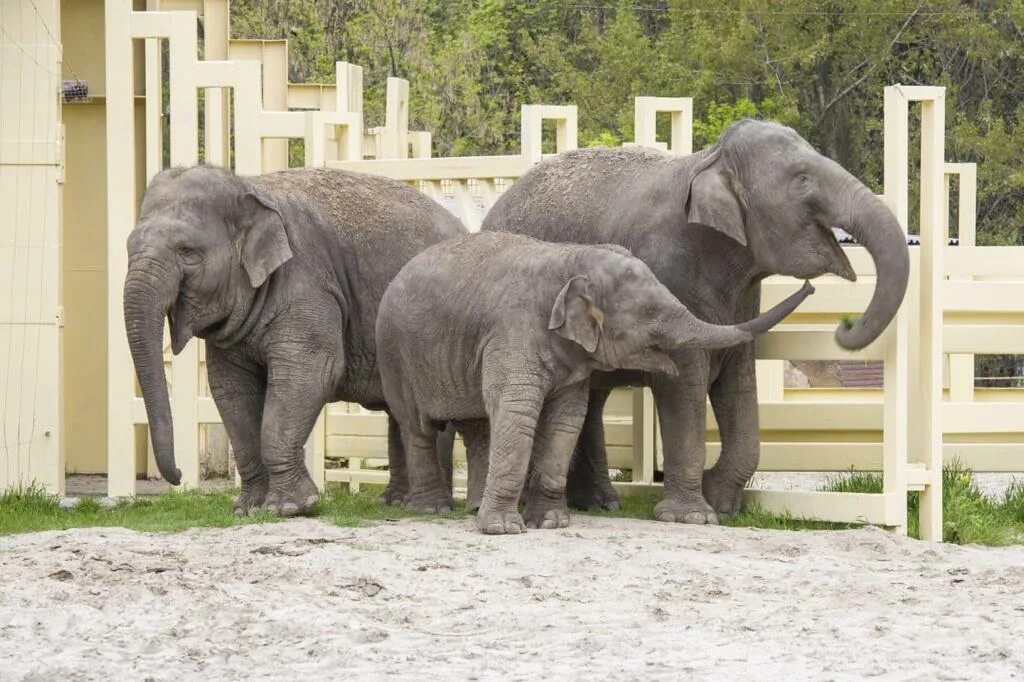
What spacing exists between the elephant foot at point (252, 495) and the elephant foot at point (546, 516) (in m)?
1.57

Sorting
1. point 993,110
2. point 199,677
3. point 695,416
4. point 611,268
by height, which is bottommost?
point 199,677

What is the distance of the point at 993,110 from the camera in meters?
32.8

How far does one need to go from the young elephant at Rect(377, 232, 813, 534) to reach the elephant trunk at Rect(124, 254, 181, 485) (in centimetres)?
115

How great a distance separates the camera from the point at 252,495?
10531 millimetres

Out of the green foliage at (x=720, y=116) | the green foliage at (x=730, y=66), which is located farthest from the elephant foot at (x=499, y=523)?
the green foliage at (x=730, y=66)

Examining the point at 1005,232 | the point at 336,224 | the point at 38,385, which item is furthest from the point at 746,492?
the point at 1005,232

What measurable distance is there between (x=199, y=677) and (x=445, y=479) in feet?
13.0

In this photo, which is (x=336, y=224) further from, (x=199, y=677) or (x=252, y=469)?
(x=199, y=677)

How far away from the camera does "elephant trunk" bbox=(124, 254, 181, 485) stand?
31.8ft

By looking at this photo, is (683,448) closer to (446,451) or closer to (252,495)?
(446,451)

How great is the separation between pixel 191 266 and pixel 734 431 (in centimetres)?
288

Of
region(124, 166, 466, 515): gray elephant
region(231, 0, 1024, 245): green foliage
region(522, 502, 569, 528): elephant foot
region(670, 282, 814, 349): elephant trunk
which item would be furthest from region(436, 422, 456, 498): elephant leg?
region(231, 0, 1024, 245): green foliage

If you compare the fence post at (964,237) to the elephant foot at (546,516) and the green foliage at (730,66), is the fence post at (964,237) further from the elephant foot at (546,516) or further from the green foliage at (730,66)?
the green foliage at (730,66)

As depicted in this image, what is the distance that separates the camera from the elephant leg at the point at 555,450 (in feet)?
31.5
